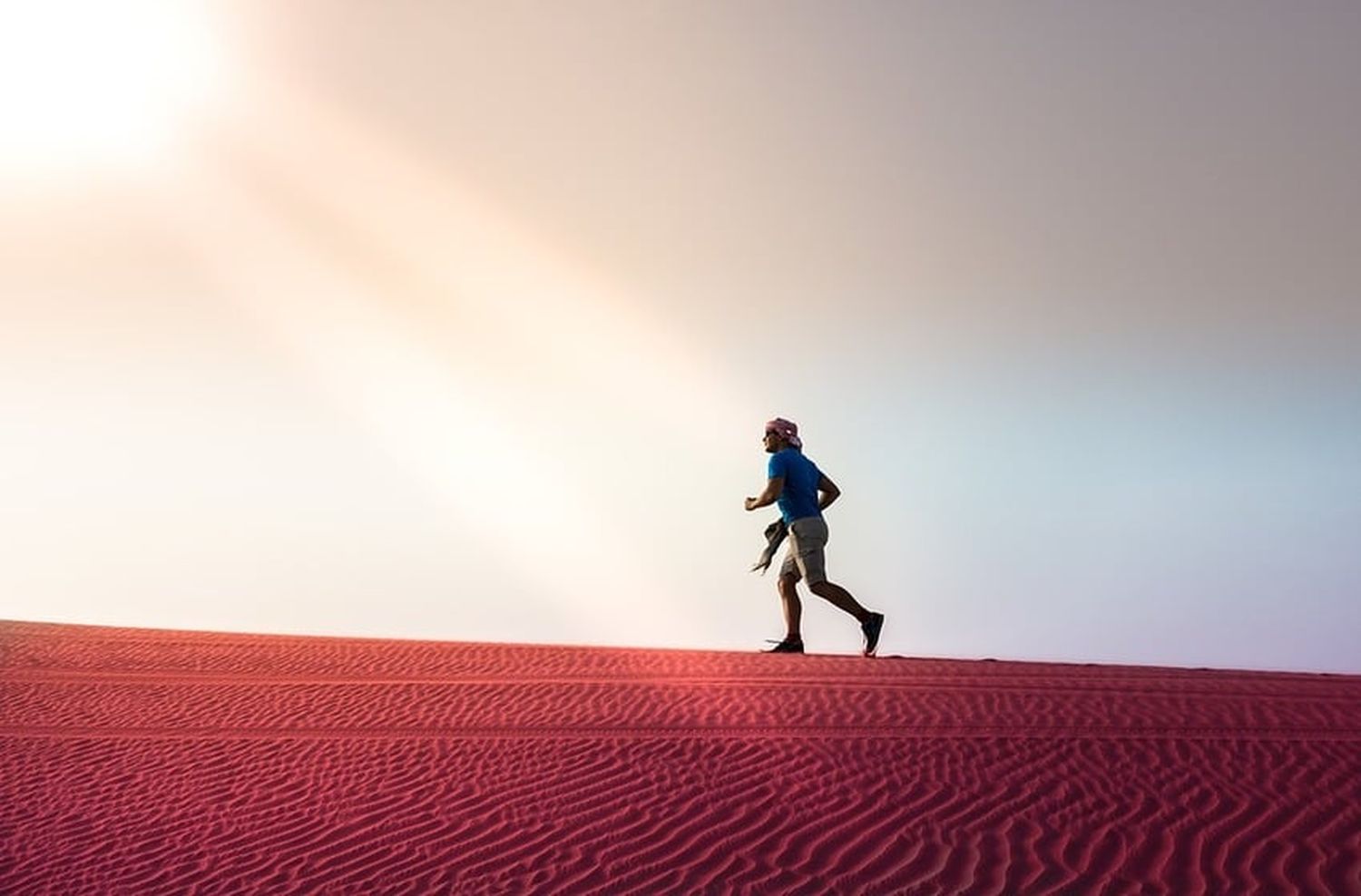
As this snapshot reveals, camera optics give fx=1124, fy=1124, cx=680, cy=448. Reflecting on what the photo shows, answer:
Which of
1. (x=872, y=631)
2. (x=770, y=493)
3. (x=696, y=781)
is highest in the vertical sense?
(x=770, y=493)

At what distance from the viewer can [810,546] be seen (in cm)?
1107

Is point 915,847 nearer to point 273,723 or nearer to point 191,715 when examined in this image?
point 273,723

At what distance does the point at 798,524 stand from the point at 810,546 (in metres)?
0.24

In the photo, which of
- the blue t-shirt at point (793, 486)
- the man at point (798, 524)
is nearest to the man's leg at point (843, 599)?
the man at point (798, 524)

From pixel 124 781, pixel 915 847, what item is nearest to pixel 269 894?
pixel 124 781

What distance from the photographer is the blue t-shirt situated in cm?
1114

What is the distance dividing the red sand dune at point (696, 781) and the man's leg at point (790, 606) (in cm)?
75

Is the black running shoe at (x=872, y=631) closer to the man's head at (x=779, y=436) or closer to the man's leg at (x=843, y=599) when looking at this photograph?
the man's leg at (x=843, y=599)

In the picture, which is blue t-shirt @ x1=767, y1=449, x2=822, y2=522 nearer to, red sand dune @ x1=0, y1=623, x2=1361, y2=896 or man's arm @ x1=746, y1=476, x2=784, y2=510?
man's arm @ x1=746, y1=476, x2=784, y2=510

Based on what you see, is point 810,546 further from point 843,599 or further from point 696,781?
point 696,781

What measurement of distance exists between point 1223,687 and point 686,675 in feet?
14.9

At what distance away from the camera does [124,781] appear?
287 inches

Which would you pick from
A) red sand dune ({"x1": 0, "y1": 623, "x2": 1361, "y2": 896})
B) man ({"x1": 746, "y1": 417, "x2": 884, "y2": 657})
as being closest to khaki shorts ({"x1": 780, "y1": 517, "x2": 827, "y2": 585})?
man ({"x1": 746, "y1": 417, "x2": 884, "y2": 657})

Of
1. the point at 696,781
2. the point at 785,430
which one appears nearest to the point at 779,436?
the point at 785,430
